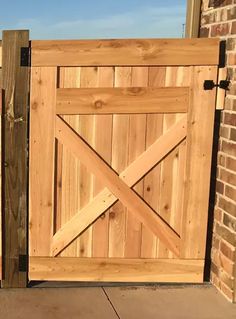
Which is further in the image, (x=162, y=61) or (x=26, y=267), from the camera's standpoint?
(x=26, y=267)

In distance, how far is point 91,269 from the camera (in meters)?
4.32

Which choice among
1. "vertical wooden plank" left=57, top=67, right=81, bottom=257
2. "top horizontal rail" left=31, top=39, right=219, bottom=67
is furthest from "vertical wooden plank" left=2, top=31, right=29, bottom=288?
"vertical wooden plank" left=57, top=67, right=81, bottom=257

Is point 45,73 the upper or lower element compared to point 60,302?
upper

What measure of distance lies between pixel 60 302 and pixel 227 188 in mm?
1590

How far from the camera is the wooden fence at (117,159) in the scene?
403cm

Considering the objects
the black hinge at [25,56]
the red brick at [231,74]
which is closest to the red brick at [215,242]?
the red brick at [231,74]

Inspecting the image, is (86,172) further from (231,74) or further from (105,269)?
(231,74)

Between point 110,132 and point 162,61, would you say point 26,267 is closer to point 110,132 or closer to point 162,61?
point 110,132

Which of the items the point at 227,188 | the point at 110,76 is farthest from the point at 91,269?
the point at 110,76

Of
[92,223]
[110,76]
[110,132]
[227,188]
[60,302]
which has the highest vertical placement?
[110,76]

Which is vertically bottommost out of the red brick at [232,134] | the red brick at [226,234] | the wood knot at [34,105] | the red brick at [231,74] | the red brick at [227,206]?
the red brick at [226,234]

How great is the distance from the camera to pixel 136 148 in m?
4.17

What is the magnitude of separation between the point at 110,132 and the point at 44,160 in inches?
22.6

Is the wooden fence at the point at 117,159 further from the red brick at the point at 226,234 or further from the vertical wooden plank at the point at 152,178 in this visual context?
the red brick at the point at 226,234
